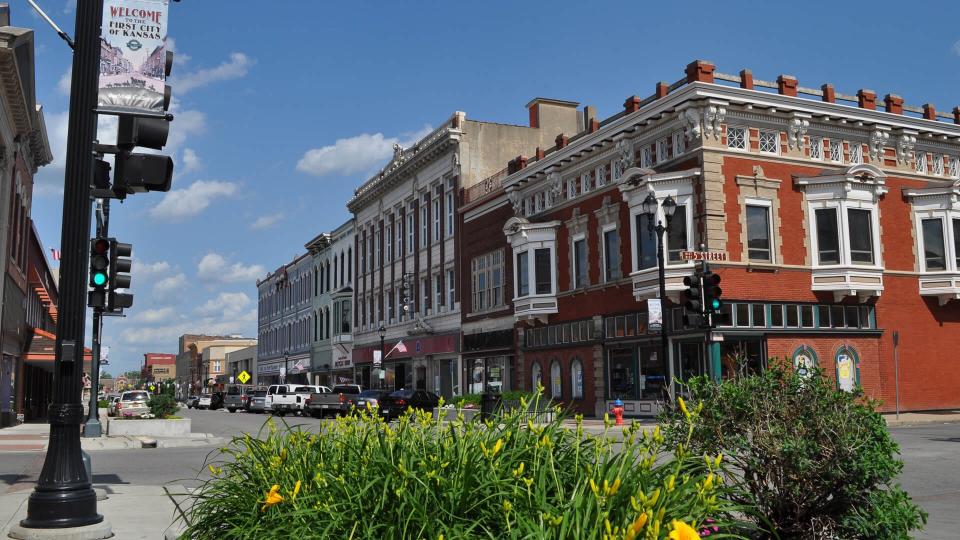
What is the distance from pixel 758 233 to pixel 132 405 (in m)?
36.2

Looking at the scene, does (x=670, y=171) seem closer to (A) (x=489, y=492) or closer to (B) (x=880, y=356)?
(B) (x=880, y=356)

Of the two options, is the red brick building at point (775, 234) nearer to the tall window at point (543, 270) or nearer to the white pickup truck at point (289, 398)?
the tall window at point (543, 270)

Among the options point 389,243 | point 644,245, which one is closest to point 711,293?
point 644,245

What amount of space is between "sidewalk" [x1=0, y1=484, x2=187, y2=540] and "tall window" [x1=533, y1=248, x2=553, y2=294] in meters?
27.0

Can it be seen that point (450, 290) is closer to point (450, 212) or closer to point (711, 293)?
point (450, 212)

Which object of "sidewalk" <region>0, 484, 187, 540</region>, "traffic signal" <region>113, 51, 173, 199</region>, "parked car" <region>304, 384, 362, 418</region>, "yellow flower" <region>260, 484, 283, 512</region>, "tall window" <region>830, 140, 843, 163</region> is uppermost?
"tall window" <region>830, 140, 843, 163</region>

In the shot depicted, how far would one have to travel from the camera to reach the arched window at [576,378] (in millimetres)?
36938

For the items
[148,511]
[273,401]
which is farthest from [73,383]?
[273,401]

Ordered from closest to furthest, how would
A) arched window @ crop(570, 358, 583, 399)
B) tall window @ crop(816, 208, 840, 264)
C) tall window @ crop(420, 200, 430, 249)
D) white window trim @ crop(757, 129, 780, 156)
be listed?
white window trim @ crop(757, 129, 780, 156) → tall window @ crop(816, 208, 840, 264) → arched window @ crop(570, 358, 583, 399) → tall window @ crop(420, 200, 430, 249)

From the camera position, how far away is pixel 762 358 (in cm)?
3020

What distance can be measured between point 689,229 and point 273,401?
1157 inches

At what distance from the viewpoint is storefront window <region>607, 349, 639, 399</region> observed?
33.7m

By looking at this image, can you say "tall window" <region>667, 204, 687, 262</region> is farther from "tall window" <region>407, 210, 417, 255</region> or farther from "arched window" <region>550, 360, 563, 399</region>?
"tall window" <region>407, 210, 417, 255</region>

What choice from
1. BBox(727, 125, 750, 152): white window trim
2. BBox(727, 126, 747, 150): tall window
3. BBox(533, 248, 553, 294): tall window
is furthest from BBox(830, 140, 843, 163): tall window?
BBox(533, 248, 553, 294): tall window
